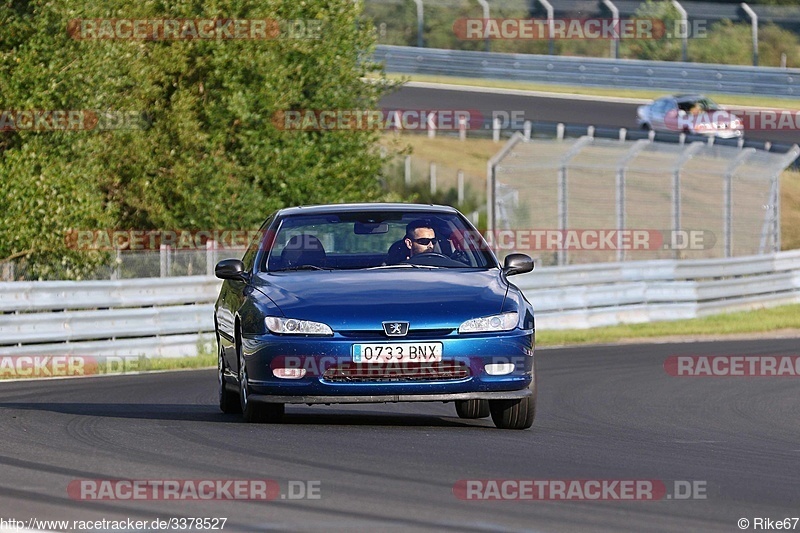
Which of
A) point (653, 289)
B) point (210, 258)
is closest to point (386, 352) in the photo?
point (210, 258)

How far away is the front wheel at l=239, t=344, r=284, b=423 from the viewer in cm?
1044

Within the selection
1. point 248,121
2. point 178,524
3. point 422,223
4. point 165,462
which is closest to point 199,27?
point 248,121

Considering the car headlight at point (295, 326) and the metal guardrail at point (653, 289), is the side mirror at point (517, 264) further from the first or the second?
the metal guardrail at point (653, 289)

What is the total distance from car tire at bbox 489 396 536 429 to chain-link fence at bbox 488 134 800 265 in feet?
50.1

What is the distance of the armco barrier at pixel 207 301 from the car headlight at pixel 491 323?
8.78m

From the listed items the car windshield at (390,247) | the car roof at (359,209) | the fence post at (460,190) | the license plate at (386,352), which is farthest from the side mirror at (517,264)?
the fence post at (460,190)

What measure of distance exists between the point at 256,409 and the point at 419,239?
1691 mm

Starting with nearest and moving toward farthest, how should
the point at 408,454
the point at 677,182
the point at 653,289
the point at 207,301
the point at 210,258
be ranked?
1. the point at 408,454
2. the point at 207,301
3. the point at 210,258
4. the point at 653,289
5. the point at 677,182

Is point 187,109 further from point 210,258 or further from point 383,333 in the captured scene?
point 383,333

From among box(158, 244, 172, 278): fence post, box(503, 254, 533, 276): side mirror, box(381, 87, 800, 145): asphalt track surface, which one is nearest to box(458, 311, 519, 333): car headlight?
box(503, 254, 533, 276): side mirror

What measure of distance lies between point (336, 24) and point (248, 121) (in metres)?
2.69

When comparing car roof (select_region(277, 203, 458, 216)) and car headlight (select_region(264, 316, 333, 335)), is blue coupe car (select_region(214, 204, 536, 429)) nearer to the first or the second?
car headlight (select_region(264, 316, 333, 335))

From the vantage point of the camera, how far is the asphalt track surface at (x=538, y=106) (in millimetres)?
47781

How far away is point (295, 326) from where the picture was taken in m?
9.86
